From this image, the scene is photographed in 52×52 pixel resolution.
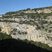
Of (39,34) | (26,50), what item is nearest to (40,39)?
(39,34)

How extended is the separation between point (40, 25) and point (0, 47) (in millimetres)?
30605

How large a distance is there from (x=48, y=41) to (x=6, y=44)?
2179 cm

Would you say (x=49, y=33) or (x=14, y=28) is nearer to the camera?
(x=14, y=28)

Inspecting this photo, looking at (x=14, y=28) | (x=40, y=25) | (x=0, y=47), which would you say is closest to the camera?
(x=0, y=47)

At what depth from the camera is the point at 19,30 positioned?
4947cm

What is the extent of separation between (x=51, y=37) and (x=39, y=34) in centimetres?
266

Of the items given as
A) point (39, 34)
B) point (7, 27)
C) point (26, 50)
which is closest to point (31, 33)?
point (39, 34)

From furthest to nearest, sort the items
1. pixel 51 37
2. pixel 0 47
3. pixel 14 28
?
1. pixel 51 37
2. pixel 14 28
3. pixel 0 47

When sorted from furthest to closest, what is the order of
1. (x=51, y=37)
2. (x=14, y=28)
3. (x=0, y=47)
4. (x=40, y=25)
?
(x=40, y=25) → (x=51, y=37) → (x=14, y=28) → (x=0, y=47)

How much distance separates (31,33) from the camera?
51.8 m

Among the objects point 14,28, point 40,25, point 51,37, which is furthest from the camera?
point 40,25

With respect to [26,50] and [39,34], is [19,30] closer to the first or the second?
[39,34]

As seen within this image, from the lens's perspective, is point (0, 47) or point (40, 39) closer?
point (0, 47)

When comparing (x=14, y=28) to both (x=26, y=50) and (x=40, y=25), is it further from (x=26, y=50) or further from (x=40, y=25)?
(x=26, y=50)
